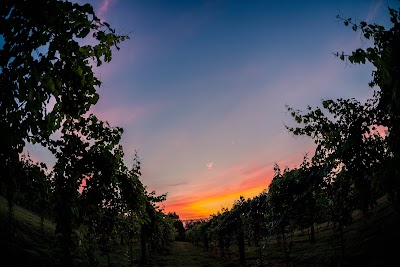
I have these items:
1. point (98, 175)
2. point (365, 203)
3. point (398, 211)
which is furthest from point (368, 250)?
point (98, 175)

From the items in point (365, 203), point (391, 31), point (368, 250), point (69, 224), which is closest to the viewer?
point (391, 31)

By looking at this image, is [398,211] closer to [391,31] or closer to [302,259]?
[391,31]

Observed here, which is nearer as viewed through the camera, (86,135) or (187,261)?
(86,135)

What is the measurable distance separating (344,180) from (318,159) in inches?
25.4

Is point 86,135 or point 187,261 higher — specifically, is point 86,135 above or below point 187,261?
above

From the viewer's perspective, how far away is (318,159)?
579 cm

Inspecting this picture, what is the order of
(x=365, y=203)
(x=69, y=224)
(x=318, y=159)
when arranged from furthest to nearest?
(x=69, y=224) → (x=318, y=159) → (x=365, y=203)

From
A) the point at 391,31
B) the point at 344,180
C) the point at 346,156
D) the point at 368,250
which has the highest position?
the point at 391,31

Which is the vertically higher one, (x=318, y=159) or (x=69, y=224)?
(x=318, y=159)

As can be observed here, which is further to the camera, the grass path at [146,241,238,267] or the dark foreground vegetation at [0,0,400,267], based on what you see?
the grass path at [146,241,238,267]

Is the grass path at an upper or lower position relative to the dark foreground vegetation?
lower

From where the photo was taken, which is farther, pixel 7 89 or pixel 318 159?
pixel 318 159

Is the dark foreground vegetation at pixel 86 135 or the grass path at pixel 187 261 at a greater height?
the dark foreground vegetation at pixel 86 135

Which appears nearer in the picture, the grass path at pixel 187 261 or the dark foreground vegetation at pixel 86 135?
the dark foreground vegetation at pixel 86 135
